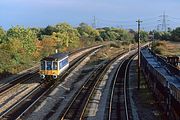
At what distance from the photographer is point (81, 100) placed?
33.1m

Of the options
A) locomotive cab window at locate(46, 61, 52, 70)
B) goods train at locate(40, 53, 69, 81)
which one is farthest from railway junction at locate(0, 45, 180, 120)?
locomotive cab window at locate(46, 61, 52, 70)

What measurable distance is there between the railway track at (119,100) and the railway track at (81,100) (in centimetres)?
195

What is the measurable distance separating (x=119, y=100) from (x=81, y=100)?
10.7 feet

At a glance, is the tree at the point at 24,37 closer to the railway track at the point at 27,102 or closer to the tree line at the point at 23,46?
the tree line at the point at 23,46

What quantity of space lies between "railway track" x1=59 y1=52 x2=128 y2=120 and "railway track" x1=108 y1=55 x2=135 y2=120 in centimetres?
195

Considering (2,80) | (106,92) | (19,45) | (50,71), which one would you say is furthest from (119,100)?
(19,45)

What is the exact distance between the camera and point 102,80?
145ft

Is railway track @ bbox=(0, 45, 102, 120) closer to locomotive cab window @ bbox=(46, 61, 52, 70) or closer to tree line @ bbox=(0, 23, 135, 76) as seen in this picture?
locomotive cab window @ bbox=(46, 61, 52, 70)

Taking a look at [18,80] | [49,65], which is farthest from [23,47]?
[49,65]

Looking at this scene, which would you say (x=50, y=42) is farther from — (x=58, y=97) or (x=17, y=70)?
(x=58, y=97)

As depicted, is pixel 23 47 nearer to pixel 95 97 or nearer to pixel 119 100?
pixel 95 97

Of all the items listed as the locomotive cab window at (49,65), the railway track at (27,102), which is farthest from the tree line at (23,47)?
the railway track at (27,102)

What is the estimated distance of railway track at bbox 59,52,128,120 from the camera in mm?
27562

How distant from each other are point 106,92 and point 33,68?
63.0ft
